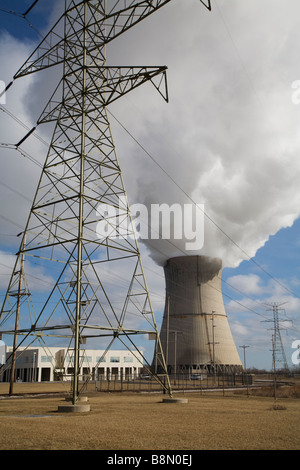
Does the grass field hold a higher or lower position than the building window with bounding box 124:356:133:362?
higher

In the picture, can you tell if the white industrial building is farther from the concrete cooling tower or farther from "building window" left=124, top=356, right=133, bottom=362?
the concrete cooling tower

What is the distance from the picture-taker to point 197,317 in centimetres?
4566

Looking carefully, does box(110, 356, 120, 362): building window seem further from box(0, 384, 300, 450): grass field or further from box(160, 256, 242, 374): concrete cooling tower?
box(0, 384, 300, 450): grass field

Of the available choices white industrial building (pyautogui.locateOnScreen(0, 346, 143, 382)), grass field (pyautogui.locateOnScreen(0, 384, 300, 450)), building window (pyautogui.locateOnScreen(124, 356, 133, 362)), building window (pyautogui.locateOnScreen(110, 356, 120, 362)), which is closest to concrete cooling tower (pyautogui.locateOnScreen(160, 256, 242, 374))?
white industrial building (pyautogui.locateOnScreen(0, 346, 143, 382))

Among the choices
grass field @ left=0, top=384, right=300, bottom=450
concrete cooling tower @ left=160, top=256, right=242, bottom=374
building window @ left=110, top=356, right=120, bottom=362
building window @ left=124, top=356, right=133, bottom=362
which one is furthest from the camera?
building window @ left=124, top=356, right=133, bottom=362

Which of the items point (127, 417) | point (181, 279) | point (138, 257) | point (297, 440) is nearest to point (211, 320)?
point (181, 279)

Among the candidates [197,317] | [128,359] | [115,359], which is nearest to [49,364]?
[115,359]

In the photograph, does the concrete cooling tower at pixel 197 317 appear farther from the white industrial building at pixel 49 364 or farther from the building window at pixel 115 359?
the building window at pixel 115 359

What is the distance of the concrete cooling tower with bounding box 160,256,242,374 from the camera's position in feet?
147

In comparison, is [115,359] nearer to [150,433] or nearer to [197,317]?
[197,317]

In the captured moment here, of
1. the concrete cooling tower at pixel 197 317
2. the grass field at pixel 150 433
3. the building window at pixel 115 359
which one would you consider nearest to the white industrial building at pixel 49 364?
the building window at pixel 115 359

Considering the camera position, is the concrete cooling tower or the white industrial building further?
the white industrial building

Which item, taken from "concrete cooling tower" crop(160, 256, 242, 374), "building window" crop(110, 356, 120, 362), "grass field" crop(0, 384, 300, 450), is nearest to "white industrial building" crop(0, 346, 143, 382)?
"building window" crop(110, 356, 120, 362)

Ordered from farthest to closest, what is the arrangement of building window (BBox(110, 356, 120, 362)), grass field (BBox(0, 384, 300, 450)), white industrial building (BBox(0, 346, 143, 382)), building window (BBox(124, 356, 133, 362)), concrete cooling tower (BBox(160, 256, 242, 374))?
building window (BBox(124, 356, 133, 362)) < building window (BBox(110, 356, 120, 362)) < white industrial building (BBox(0, 346, 143, 382)) < concrete cooling tower (BBox(160, 256, 242, 374)) < grass field (BBox(0, 384, 300, 450))
